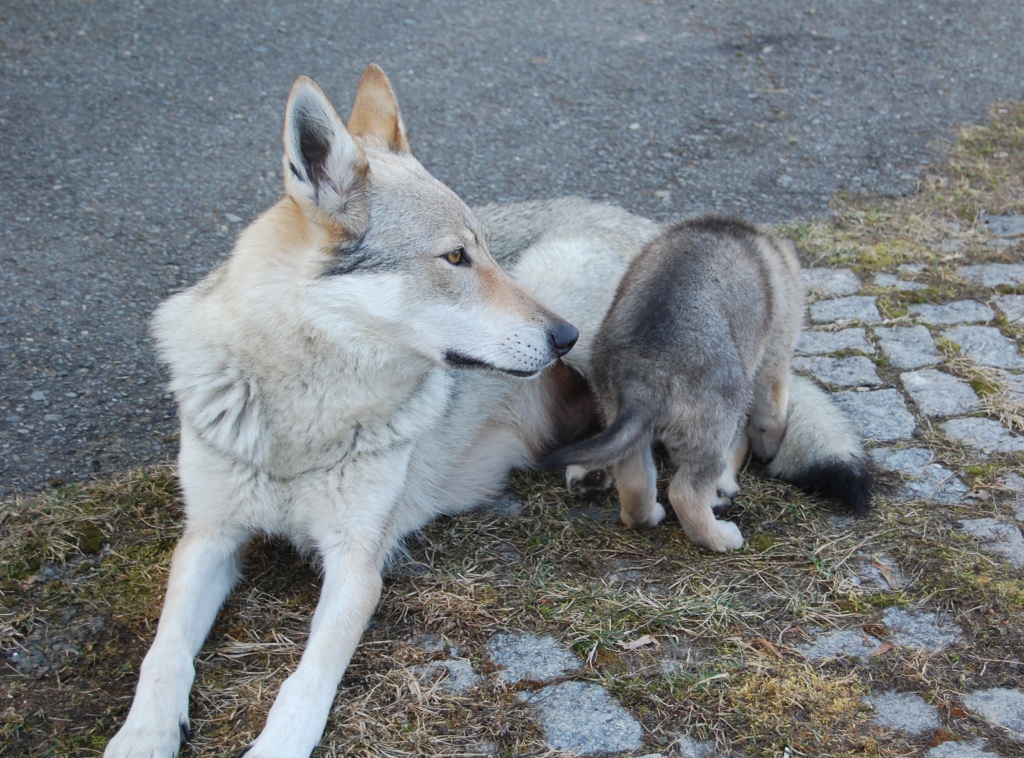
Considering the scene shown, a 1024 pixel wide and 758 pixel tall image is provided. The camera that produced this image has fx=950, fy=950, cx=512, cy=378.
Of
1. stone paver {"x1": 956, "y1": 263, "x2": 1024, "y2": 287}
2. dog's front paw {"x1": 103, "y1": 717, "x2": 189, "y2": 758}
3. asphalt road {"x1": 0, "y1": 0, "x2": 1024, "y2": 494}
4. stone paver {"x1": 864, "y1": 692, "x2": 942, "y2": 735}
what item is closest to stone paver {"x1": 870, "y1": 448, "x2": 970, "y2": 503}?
stone paver {"x1": 864, "y1": 692, "x2": 942, "y2": 735}

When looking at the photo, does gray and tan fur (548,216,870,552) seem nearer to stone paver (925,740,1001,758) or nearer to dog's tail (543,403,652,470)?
dog's tail (543,403,652,470)

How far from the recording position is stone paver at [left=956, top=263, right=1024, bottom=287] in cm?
595

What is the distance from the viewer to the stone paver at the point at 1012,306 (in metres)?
5.56

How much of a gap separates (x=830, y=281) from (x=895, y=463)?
1.96 meters

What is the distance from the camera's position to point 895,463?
4438mm

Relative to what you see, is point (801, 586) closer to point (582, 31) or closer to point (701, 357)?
point (701, 357)

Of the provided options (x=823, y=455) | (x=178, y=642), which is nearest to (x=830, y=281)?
(x=823, y=455)

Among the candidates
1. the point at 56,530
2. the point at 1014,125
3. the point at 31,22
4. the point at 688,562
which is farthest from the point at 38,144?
the point at 1014,125

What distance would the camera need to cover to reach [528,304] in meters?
3.58

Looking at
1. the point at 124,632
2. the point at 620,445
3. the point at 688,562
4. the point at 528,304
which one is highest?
the point at 528,304

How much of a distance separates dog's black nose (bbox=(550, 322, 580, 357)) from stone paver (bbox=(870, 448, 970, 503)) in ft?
5.87

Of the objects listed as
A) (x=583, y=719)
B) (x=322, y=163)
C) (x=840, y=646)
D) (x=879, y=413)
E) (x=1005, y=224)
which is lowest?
(x=583, y=719)

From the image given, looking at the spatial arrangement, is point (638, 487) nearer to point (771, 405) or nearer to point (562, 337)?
point (562, 337)

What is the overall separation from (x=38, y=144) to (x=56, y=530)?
4001 mm
